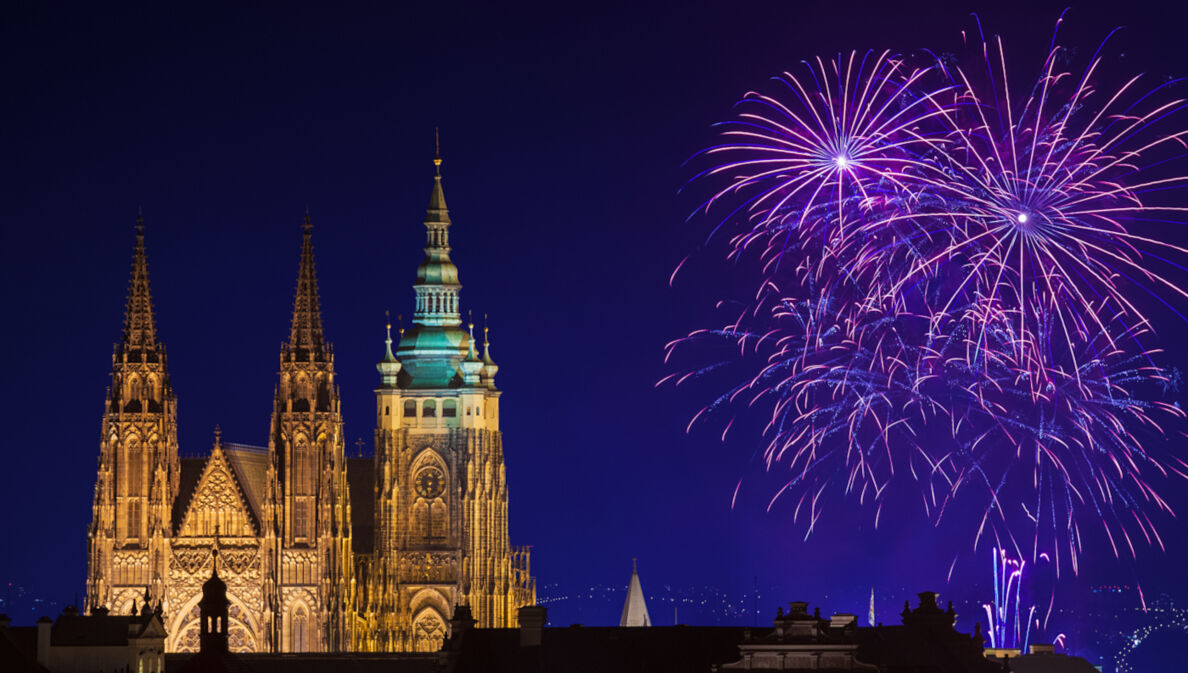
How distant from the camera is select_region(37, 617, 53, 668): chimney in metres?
98.9

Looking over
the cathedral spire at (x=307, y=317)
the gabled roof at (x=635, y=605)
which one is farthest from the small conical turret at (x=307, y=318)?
the gabled roof at (x=635, y=605)

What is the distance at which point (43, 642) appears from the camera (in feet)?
326

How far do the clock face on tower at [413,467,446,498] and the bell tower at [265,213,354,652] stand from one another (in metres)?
7.58

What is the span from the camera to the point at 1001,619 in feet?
334

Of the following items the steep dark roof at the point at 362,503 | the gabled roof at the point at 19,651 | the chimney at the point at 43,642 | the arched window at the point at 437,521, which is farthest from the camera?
the steep dark roof at the point at 362,503

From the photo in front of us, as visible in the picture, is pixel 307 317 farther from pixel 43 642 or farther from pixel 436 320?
pixel 43 642

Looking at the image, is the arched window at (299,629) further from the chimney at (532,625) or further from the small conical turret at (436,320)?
the chimney at (532,625)

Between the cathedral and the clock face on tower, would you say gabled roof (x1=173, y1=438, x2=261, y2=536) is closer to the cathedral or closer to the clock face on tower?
the cathedral

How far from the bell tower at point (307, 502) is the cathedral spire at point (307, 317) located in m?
0.18

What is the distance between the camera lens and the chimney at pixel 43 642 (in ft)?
Result: 325

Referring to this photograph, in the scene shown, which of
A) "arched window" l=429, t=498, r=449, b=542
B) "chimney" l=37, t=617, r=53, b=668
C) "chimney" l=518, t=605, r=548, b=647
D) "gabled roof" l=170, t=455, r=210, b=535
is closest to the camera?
"chimney" l=518, t=605, r=548, b=647

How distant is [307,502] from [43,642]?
43.7 metres

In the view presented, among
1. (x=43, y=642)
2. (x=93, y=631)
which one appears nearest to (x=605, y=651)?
(x=43, y=642)

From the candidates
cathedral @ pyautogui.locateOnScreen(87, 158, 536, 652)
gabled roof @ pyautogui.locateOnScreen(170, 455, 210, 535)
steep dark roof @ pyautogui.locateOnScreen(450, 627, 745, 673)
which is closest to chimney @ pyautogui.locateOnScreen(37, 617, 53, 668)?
steep dark roof @ pyautogui.locateOnScreen(450, 627, 745, 673)
